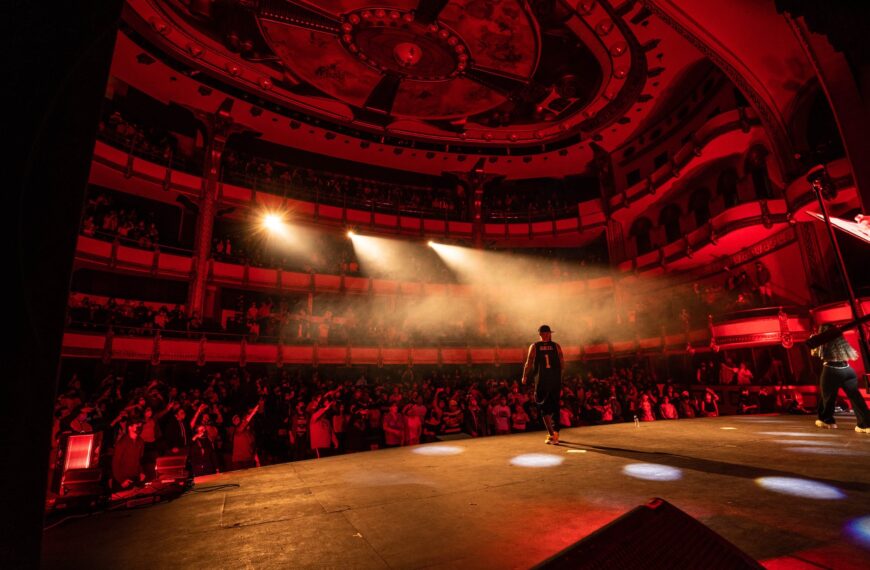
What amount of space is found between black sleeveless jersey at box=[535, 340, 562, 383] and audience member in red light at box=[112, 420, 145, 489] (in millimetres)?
6440

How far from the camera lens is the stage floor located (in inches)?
87.9

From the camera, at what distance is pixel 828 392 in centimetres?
640

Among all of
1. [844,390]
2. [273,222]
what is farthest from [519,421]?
[273,222]

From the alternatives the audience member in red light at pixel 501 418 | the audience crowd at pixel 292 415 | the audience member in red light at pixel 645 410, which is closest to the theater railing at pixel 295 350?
the audience crowd at pixel 292 415

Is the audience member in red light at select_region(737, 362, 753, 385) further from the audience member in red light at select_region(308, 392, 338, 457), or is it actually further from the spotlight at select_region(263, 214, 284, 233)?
the spotlight at select_region(263, 214, 284, 233)

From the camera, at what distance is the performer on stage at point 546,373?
640 cm

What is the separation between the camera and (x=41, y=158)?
1.23m

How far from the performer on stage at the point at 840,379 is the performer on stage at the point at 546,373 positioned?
3510 mm

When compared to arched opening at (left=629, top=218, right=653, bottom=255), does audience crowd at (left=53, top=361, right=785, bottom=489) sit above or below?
below

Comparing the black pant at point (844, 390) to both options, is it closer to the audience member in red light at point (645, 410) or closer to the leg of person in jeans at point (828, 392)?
the leg of person in jeans at point (828, 392)

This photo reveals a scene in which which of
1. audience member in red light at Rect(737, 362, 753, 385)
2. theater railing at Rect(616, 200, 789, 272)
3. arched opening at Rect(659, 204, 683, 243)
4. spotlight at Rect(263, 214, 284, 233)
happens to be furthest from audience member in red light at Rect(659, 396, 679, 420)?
spotlight at Rect(263, 214, 284, 233)

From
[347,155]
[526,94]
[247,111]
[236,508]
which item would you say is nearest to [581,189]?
[526,94]

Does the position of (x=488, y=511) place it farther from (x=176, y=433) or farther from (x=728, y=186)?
(x=728, y=186)

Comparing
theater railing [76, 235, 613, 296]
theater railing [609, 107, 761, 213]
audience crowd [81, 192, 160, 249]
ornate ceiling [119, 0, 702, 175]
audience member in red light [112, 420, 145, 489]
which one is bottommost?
audience member in red light [112, 420, 145, 489]
